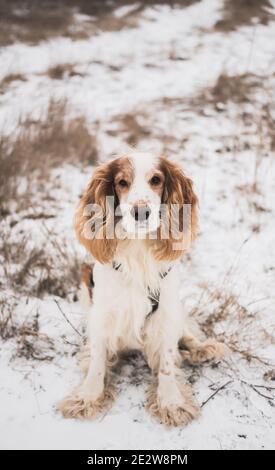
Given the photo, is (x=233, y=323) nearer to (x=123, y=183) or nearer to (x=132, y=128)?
(x=123, y=183)

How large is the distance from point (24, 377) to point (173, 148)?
391 cm

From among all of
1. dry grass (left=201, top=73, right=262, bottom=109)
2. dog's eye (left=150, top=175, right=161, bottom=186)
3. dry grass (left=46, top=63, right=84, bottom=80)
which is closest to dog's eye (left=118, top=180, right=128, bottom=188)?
dog's eye (left=150, top=175, right=161, bottom=186)

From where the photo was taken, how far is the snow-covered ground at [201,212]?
7.20 feet

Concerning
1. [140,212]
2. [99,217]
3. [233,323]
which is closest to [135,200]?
[140,212]

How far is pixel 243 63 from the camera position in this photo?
799cm

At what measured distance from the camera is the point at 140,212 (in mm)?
1965

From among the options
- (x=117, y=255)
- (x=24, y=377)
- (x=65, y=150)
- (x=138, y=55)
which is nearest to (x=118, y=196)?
(x=117, y=255)

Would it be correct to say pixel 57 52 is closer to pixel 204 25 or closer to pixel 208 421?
pixel 204 25

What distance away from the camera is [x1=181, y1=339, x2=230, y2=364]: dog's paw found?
8.47 feet

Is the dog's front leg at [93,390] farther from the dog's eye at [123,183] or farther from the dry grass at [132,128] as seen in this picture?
the dry grass at [132,128]

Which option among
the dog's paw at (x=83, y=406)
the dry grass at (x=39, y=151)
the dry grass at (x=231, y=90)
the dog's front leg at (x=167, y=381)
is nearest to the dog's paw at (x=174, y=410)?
the dog's front leg at (x=167, y=381)

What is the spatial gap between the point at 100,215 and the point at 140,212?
1.15ft

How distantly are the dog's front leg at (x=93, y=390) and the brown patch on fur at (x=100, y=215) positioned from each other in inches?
15.4

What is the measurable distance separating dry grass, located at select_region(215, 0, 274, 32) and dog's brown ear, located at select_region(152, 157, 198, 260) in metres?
8.63
